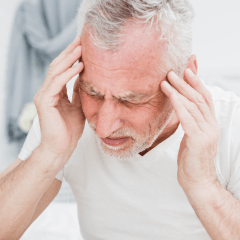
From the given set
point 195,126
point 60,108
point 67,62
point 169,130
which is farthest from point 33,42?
point 195,126

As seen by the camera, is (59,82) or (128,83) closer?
(128,83)

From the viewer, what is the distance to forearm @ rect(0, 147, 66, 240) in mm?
1117

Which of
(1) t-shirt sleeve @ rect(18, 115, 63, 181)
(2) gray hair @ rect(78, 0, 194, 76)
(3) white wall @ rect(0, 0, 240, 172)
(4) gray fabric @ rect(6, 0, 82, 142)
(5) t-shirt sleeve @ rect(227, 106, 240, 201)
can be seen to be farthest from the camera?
(4) gray fabric @ rect(6, 0, 82, 142)

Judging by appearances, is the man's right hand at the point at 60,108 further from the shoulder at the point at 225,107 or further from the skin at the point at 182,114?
the shoulder at the point at 225,107

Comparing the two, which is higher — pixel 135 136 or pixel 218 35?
Answer: pixel 135 136

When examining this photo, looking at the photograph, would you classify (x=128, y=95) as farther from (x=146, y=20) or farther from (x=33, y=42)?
(x=33, y=42)

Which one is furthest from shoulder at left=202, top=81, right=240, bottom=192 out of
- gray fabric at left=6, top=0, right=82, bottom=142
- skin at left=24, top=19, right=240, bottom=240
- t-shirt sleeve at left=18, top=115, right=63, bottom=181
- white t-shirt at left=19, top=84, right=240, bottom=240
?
gray fabric at left=6, top=0, right=82, bottom=142

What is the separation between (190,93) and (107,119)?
28 cm

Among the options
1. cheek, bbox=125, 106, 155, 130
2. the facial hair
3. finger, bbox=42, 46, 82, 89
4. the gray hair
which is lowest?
the facial hair

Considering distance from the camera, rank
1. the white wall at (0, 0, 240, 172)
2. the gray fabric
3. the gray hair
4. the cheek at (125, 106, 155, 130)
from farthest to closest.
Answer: the gray fabric
the white wall at (0, 0, 240, 172)
the cheek at (125, 106, 155, 130)
the gray hair

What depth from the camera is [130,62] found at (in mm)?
875

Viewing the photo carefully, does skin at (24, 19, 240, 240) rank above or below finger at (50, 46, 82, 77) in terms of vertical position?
below

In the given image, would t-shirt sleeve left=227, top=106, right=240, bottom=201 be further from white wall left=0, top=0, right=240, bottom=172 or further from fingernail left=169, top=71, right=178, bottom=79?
white wall left=0, top=0, right=240, bottom=172

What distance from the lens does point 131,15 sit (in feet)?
2.83
